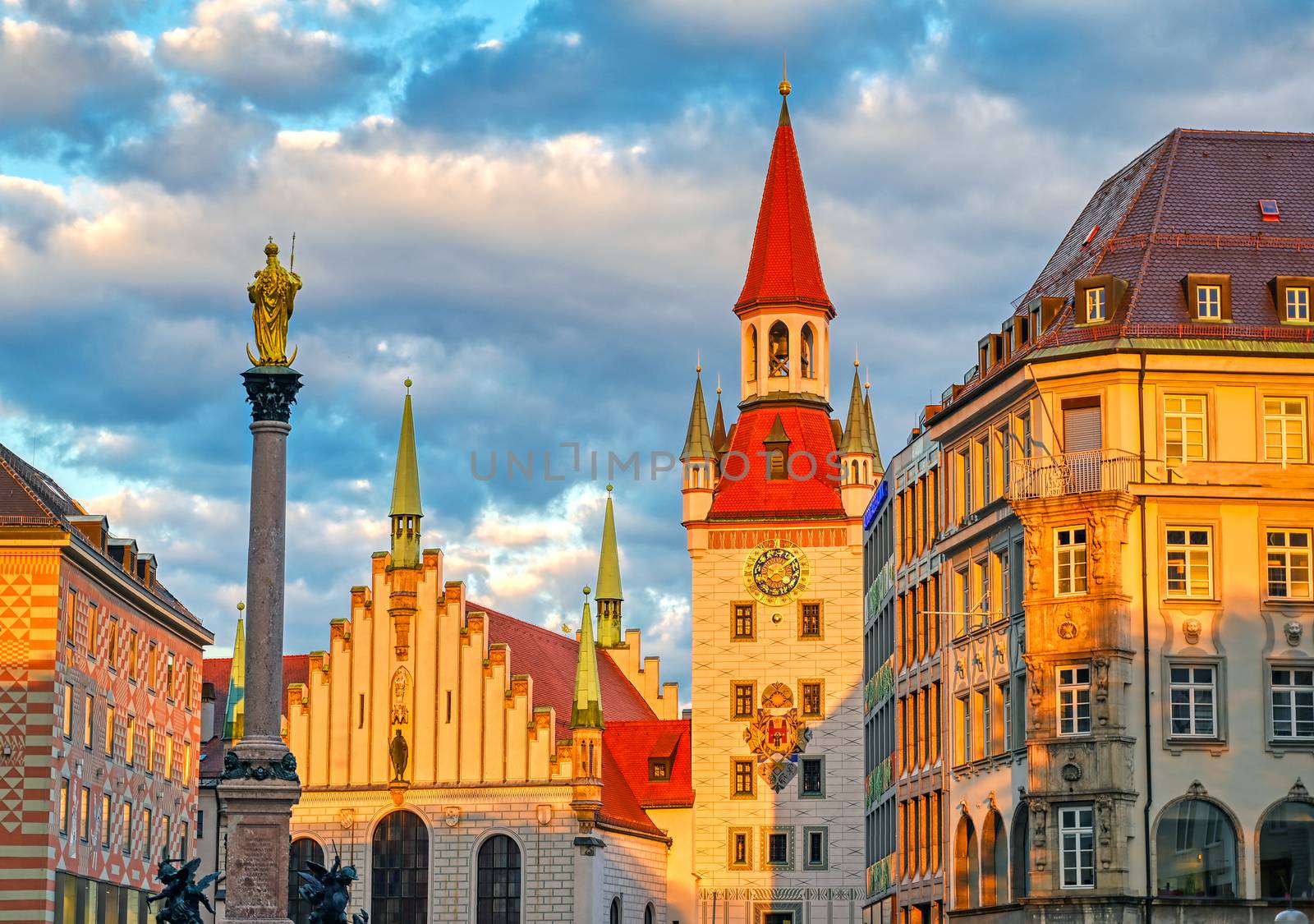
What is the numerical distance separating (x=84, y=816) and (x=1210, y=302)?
35882 millimetres

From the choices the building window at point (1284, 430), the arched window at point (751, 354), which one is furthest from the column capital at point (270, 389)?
the arched window at point (751, 354)

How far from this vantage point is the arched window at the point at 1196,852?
54.4 m

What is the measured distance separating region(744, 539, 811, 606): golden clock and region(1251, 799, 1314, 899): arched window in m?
58.4

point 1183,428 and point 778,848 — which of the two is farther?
point 778,848

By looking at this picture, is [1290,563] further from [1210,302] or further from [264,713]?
[264,713]

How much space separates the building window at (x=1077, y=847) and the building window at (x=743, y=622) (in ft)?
189

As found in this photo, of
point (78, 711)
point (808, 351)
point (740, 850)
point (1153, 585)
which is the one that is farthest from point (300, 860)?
point (1153, 585)

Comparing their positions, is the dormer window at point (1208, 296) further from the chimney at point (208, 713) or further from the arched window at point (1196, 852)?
the chimney at point (208, 713)

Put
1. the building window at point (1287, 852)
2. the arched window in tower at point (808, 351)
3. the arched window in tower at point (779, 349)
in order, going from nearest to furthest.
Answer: the building window at point (1287, 852) < the arched window in tower at point (779, 349) < the arched window in tower at point (808, 351)

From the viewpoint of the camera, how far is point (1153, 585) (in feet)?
184

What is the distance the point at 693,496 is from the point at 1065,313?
56424mm

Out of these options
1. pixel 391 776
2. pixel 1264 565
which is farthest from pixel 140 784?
pixel 1264 565

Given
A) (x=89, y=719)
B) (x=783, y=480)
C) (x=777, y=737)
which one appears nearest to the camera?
(x=89, y=719)

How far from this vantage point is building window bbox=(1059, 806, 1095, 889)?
180ft
